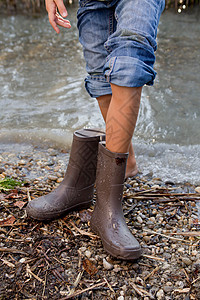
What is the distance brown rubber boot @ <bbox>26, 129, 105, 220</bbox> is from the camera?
1.77 meters

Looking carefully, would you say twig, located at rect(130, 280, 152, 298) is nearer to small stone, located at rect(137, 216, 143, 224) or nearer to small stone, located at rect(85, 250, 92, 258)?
small stone, located at rect(85, 250, 92, 258)

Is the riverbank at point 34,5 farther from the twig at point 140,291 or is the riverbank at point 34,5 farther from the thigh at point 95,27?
the twig at point 140,291

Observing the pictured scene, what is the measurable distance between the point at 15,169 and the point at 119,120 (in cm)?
126

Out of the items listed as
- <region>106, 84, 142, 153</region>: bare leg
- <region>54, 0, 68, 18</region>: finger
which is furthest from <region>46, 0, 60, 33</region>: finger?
<region>106, 84, 142, 153</region>: bare leg

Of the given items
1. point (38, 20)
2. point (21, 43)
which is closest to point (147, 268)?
point (21, 43)

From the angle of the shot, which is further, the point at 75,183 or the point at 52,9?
the point at 75,183

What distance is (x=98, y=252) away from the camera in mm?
1588

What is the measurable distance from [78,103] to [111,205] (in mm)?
2515

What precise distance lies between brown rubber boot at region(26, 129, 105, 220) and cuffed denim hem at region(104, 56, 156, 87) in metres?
0.47

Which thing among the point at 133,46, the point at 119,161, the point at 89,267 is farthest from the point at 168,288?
the point at 133,46

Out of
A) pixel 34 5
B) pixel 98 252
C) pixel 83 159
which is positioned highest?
pixel 34 5

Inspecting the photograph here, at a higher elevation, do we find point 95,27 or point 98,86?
point 95,27

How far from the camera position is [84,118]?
11.7 feet

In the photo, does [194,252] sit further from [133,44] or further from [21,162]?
[21,162]
